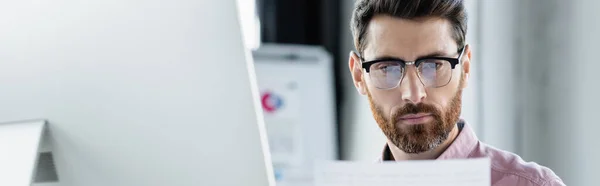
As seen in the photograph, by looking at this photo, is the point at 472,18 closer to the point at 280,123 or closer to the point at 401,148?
the point at 401,148

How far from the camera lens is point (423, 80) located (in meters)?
0.84

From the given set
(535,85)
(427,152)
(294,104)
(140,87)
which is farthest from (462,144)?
(294,104)

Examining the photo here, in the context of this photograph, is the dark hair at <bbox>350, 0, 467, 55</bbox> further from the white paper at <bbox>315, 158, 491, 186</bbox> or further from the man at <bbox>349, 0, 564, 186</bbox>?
the white paper at <bbox>315, 158, 491, 186</bbox>

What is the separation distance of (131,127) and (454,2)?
1.50 feet

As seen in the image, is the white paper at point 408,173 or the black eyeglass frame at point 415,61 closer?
the white paper at point 408,173

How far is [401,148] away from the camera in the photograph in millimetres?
903

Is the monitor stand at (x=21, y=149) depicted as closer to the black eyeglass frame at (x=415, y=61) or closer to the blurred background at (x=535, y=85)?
the blurred background at (x=535, y=85)

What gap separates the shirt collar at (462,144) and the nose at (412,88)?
0.26 ft

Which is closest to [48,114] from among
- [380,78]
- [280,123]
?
[380,78]

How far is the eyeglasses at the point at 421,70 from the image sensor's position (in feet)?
2.76

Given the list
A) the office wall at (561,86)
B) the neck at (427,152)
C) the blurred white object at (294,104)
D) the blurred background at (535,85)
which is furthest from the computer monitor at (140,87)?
the blurred white object at (294,104)

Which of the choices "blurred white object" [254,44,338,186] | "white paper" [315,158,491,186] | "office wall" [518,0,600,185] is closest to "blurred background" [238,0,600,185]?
"office wall" [518,0,600,185]

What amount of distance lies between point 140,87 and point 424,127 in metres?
0.42

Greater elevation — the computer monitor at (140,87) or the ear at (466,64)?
the computer monitor at (140,87)
